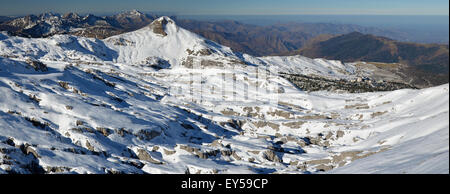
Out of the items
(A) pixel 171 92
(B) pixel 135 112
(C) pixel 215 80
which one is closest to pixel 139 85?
(A) pixel 171 92

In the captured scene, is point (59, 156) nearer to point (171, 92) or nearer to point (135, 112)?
point (135, 112)

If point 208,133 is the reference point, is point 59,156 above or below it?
above
